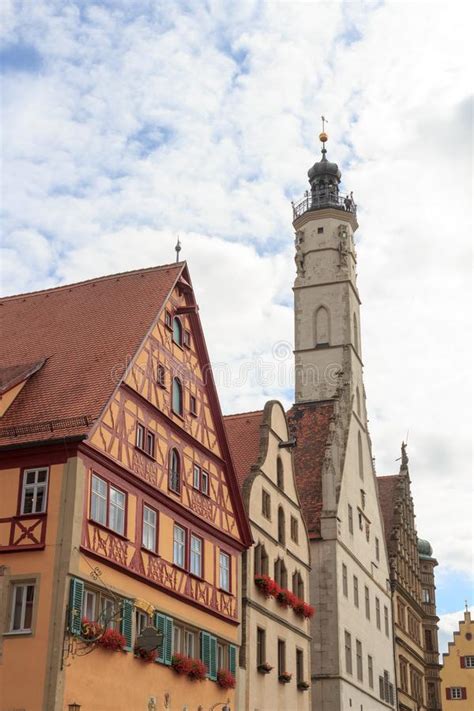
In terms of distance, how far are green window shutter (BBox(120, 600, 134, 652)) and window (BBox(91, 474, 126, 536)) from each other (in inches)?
63.5

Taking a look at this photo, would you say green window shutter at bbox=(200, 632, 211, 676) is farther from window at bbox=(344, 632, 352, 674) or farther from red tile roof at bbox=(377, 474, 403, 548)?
red tile roof at bbox=(377, 474, 403, 548)

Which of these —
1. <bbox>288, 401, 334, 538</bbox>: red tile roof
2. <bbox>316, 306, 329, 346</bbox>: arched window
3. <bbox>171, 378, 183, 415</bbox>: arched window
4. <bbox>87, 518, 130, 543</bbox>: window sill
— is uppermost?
<bbox>316, 306, 329, 346</bbox>: arched window

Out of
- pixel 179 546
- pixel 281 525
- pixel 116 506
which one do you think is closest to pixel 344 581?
pixel 281 525

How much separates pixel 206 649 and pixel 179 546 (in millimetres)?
3010

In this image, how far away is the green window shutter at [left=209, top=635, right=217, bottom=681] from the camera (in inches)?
1108

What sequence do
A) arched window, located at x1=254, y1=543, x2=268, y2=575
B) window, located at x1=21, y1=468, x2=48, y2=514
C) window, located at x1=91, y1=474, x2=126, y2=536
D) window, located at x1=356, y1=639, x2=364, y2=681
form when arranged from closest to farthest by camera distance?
window, located at x1=21, y1=468, x2=48, y2=514 < window, located at x1=91, y1=474, x2=126, y2=536 < arched window, located at x1=254, y1=543, x2=268, y2=575 < window, located at x1=356, y1=639, x2=364, y2=681

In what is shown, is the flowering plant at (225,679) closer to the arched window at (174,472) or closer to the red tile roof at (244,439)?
the arched window at (174,472)

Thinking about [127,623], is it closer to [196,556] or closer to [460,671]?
[196,556]

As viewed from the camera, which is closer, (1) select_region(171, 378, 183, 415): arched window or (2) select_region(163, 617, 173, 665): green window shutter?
(2) select_region(163, 617, 173, 665): green window shutter

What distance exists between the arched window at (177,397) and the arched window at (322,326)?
2578 cm

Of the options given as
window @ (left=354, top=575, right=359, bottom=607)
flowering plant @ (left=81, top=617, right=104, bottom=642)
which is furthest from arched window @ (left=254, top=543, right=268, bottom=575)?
window @ (left=354, top=575, right=359, bottom=607)

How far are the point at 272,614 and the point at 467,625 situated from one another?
45.6 metres

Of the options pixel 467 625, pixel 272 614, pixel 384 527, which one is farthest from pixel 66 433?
pixel 467 625

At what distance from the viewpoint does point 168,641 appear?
25.8 meters
